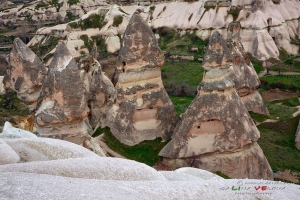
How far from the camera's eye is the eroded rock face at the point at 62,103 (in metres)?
9.74

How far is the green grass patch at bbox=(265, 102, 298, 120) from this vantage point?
16594mm

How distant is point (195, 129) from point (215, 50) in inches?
94.7

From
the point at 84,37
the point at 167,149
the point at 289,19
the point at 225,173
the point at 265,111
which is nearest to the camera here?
the point at 225,173

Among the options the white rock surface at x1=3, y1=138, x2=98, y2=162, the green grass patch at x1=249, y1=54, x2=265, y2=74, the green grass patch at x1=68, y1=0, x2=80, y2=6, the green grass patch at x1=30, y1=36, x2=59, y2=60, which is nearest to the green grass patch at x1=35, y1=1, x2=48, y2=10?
the green grass patch at x1=68, y1=0, x2=80, y2=6

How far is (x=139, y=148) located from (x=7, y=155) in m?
7.66

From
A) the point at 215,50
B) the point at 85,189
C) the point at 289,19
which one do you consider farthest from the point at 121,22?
the point at 85,189

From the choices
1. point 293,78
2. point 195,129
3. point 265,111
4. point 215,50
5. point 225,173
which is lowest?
point 293,78

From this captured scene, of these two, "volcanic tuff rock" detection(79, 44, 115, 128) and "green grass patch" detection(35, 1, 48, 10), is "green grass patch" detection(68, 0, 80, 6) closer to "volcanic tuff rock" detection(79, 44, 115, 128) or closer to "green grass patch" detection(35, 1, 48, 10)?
"green grass patch" detection(35, 1, 48, 10)

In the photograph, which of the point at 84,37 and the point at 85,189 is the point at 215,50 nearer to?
the point at 85,189

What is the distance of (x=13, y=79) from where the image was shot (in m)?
13.9

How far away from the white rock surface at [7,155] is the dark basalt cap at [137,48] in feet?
25.2

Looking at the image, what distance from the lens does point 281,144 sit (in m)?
14.0

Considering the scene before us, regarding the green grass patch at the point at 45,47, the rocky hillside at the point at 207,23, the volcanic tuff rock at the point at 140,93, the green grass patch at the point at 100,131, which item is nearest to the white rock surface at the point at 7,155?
the volcanic tuff rock at the point at 140,93

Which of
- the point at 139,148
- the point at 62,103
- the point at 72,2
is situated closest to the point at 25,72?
the point at 62,103
